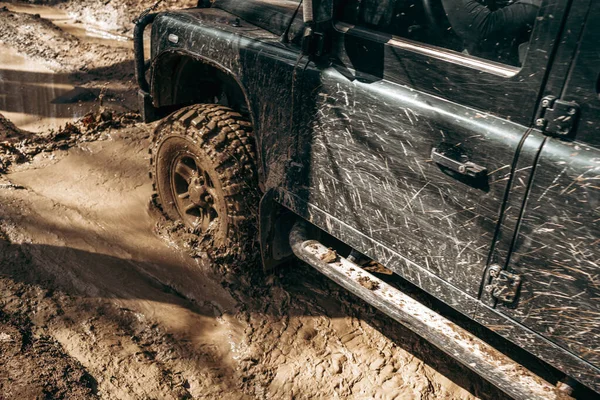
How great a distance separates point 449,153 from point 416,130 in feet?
0.56

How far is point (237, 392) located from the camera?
292cm

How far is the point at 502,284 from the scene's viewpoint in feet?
6.91

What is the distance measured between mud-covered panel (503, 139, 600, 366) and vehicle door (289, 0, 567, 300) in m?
0.13

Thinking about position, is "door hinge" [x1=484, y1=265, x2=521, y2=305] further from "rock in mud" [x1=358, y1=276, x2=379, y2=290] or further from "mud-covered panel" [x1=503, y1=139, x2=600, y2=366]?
"rock in mud" [x1=358, y1=276, x2=379, y2=290]

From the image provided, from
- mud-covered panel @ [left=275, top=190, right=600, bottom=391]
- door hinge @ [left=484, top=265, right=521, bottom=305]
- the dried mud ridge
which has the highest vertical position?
door hinge @ [left=484, top=265, right=521, bottom=305]

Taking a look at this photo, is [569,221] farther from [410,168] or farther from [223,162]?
[223,162]

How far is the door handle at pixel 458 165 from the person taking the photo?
6.73ft

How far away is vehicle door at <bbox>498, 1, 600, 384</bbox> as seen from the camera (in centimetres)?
181

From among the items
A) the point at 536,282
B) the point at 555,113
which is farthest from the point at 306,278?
the point at 555,113

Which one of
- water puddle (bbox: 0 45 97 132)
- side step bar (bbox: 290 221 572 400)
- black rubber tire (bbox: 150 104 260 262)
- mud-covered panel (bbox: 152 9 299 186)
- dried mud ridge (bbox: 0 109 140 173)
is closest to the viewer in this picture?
side step bar (bbox: 290 221 572 400)

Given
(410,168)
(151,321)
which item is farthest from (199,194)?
(410,168)

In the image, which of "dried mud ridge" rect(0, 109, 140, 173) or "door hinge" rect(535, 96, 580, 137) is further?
"dried mud ridge" rect(0, 109, 140, 173)

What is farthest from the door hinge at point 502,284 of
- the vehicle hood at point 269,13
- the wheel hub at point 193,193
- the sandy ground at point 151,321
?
the wheel hub at point 193,193

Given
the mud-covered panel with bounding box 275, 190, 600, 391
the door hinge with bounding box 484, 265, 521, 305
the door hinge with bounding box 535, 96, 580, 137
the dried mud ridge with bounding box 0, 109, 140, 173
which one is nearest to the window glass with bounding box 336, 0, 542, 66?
the door hinge with bounding box 535, 96, 580, 137
